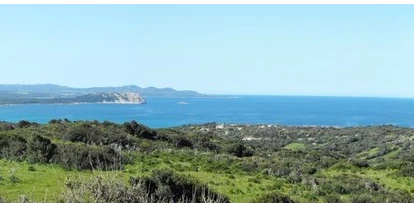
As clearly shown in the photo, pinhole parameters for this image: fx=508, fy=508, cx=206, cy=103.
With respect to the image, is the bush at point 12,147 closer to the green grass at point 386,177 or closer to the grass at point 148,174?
the grass at point 148,174

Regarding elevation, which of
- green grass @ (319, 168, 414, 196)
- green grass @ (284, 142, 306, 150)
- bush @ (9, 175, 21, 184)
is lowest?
green grass @ (284, 142, 306, 150)

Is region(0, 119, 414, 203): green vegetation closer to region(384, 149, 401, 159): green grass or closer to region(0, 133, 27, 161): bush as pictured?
region(0, 133, 27, 161): bush

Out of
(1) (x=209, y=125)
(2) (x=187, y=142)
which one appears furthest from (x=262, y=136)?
(2) (x=187, y=142)

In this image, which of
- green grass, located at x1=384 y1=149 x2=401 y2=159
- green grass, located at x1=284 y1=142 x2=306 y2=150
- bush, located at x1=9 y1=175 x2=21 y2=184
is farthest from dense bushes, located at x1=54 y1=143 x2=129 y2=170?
green grass, located at x1=284 y1=142 x2=306 y2=150

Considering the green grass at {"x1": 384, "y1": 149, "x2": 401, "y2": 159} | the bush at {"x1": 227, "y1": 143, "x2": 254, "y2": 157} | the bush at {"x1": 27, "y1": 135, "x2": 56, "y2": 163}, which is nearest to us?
the bush at {"x1": 27, "y1": 135, "x2": 56, "y2": 163}

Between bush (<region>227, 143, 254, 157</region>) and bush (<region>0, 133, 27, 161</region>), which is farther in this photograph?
bush (<region>227, 143, 254, 157</region>)

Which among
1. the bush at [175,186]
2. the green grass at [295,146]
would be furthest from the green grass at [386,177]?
the green grass at [295,146]

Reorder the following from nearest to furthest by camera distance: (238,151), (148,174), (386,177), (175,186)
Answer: (175,186)
(148,174)
(386,177)
(238,151)

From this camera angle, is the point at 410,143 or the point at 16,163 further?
the point at 410,143

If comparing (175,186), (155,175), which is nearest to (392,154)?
(175,186)

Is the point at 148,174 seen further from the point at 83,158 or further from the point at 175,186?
the point at 175,186

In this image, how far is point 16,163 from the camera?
18.4 m
